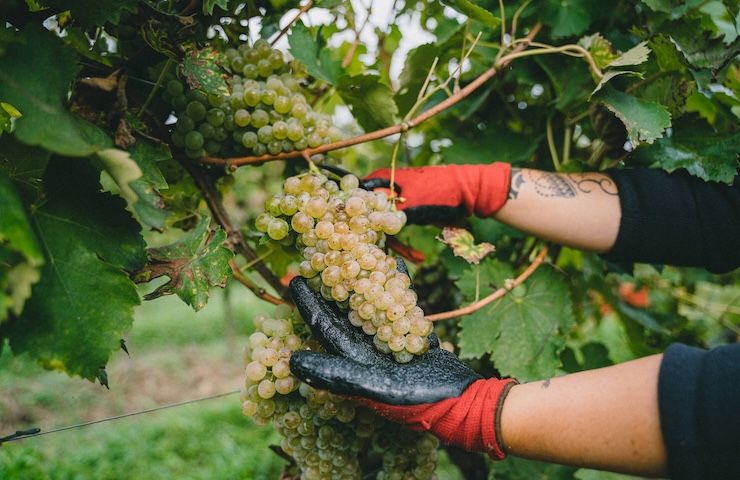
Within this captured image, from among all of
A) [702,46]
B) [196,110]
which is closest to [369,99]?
[196,110]

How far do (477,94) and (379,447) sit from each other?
1118 mm

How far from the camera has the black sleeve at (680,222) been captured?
132 centimetres

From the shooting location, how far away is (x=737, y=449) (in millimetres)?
805

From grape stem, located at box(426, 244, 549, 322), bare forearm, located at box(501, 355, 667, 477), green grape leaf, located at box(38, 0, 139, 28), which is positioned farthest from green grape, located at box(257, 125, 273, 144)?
bare forearm, located at box(501, 355, 667, 477)

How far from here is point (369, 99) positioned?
130 centimetres

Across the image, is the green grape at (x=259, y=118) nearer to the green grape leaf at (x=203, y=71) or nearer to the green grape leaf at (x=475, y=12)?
the green grape leaf at (x=203, y=71)

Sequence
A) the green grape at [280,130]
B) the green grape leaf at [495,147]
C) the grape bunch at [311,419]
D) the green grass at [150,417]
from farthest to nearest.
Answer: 1. the green grass at [150,417]
2. the green grape leaf at [495,147]
3. the green grape at [280,130]
4. the grape bunch at [311,419]

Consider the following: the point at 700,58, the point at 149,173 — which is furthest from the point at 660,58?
the point at 149,173

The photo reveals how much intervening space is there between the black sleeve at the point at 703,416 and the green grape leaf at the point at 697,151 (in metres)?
0.63

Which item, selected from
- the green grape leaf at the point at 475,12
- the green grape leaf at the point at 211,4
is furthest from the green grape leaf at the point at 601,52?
the green grape leaf at the point at 211,4

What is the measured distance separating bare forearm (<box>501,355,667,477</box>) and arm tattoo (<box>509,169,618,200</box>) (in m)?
0.58

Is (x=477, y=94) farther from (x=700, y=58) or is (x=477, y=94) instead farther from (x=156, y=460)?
(x=156, y=460)

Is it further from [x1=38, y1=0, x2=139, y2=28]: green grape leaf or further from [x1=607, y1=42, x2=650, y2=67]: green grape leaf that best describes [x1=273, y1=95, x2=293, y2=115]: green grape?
[x1=607, y1=42, x2=650, y2=67]: green grape leaf

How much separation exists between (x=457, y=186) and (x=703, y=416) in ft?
2.49
